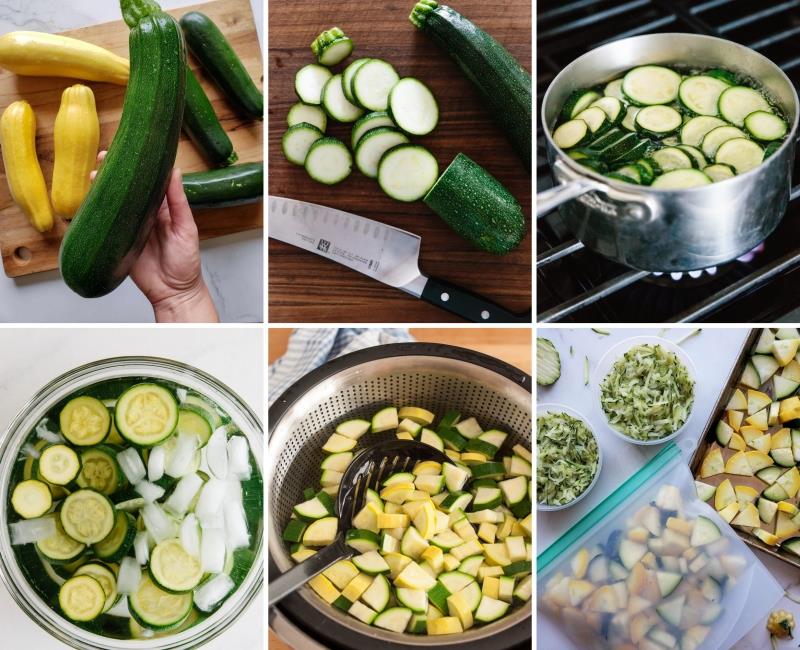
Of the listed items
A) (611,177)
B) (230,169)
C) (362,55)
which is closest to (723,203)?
(611,177)

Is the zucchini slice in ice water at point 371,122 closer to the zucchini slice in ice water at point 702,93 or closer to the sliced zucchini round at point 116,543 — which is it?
the zucchini slice in ice water at point 702,93

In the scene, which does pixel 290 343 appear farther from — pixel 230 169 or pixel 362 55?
pixel 362 55

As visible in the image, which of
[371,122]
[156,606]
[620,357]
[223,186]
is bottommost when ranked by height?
[156,606]

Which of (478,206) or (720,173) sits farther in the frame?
(478,206)

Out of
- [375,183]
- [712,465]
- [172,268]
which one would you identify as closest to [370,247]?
[375,183]

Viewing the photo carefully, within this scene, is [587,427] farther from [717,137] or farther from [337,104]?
[337,104]

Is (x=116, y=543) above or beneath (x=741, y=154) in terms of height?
beneath
